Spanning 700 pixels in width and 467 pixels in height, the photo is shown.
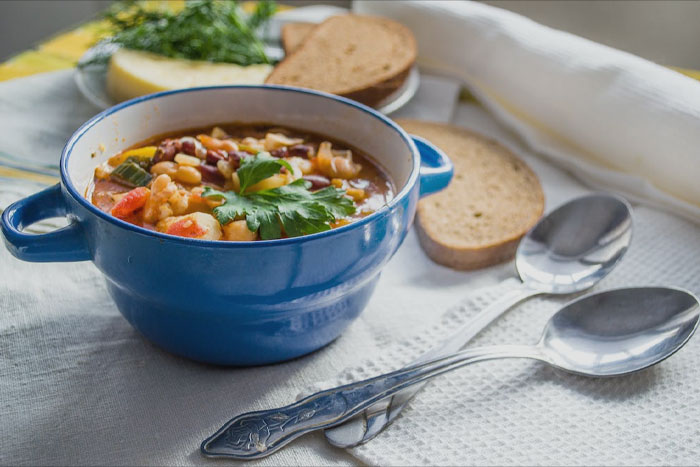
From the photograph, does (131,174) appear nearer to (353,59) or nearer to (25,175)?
(25,175)

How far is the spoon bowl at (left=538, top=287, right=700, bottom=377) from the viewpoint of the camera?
147 cm

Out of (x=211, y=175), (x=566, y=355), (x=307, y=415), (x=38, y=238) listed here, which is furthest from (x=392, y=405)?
(x=38, y=238)

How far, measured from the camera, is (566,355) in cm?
150

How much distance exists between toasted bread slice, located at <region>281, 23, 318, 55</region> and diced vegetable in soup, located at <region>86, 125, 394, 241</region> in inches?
43.7

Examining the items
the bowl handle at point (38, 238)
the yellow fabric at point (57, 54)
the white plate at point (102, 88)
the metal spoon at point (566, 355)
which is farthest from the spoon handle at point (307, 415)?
the yellow fabric at point (57, 54)

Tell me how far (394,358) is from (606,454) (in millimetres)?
448

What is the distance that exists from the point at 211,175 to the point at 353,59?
1.29 metres

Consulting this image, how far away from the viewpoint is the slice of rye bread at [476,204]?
1.89 m

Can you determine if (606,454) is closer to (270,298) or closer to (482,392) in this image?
(482,392)

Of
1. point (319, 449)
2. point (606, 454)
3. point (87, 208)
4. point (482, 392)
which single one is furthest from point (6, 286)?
point (606, 454)

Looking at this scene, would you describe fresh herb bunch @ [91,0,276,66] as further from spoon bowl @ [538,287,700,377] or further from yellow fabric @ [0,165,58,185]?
spoon bowl @ [538,287,700,377]

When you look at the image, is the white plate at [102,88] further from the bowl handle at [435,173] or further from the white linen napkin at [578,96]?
the bowl handle at [435,173]

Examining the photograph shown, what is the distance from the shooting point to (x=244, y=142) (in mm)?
1686

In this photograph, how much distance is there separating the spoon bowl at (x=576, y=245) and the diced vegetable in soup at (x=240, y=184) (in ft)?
1.54
